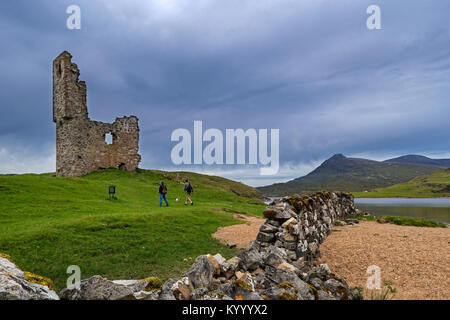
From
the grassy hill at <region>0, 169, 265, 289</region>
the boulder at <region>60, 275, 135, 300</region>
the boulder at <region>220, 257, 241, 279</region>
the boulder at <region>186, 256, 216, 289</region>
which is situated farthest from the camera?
the grassy hill at <region>0, 169, 265, 289</region>

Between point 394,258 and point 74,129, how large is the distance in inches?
1543

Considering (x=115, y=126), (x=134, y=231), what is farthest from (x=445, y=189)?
(x=134, y=231)

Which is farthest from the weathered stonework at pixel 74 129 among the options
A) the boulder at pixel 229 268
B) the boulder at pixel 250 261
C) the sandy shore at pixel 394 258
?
the boulder at pixel 229 268

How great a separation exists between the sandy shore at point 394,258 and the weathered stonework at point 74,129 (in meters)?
31.1

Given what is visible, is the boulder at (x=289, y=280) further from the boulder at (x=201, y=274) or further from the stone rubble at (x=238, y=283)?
the boulder at (x=201, y=274)

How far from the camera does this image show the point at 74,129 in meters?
36.0

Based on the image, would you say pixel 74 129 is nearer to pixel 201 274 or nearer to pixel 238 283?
pixel 201 274

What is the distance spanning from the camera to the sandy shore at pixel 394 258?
670 cm

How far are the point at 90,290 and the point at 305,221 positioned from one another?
811cm

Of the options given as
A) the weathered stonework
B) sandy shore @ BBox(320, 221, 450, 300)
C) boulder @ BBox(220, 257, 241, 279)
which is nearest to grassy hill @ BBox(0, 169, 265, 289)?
boulder @ BBox(220, 257, 241, 279)

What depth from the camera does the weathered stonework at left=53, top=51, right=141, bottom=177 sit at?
1407 inches

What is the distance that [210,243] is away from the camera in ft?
35.5

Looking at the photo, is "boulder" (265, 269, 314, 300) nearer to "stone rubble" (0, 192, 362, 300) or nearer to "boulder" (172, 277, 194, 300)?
"stone rubble" (0, 192, 362, 300)

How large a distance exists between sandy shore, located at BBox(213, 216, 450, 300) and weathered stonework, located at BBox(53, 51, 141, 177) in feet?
102
